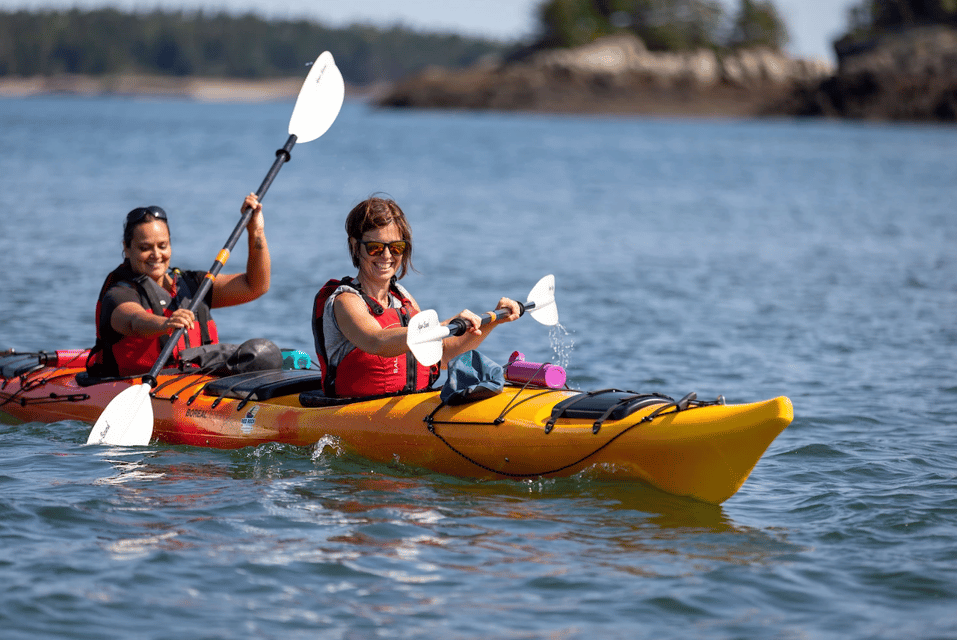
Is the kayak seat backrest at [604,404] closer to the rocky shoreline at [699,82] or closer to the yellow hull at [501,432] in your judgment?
the yellow hull at [501,432]

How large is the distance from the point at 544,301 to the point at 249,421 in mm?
A: 1588

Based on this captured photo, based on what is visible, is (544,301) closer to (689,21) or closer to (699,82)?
(699,82)

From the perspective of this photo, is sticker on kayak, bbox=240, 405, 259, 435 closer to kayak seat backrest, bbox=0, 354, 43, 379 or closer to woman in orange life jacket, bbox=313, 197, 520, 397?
woman in orange life jacket, bbox=313, 197, 520, 397

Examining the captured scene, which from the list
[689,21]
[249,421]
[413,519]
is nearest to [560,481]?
[413,519]

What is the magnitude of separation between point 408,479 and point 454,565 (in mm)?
1059

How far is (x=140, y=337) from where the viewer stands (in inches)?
237

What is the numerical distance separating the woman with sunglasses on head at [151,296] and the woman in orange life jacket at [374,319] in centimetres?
80

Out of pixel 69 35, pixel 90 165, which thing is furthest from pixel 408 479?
pixel 69 35

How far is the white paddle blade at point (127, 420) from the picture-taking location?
579 cm

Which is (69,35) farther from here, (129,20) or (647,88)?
(647,88)

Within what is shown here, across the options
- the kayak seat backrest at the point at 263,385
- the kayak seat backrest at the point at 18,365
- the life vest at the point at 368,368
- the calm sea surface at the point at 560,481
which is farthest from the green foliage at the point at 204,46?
the life vest at the point at 368,368

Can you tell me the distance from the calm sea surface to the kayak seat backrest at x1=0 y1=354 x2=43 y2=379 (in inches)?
19.2

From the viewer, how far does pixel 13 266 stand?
12.4 metres

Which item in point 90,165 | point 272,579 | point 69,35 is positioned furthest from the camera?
point 69,35
